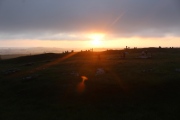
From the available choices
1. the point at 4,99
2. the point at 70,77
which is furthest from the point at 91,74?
the point at 4,99

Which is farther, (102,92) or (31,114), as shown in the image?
(102,92)

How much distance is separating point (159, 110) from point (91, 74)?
1572cm

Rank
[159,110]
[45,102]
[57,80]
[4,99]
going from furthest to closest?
[57,80] → [4,99] → [45,102] → [159,110]

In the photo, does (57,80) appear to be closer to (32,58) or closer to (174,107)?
(174,107)

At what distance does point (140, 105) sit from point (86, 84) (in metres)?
9.37

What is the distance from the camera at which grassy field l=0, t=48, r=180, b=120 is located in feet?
95.3

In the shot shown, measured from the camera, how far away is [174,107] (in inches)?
1176

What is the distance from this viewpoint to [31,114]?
29.6 meters

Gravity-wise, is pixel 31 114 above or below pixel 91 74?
below

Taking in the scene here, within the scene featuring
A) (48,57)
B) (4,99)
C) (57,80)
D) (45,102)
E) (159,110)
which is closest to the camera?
(159,110)

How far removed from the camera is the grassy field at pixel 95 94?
95.3ft

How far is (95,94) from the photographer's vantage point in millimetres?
34125

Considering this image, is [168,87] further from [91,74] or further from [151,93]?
[91,74]

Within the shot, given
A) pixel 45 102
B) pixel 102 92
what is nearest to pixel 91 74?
pixel 102 92
